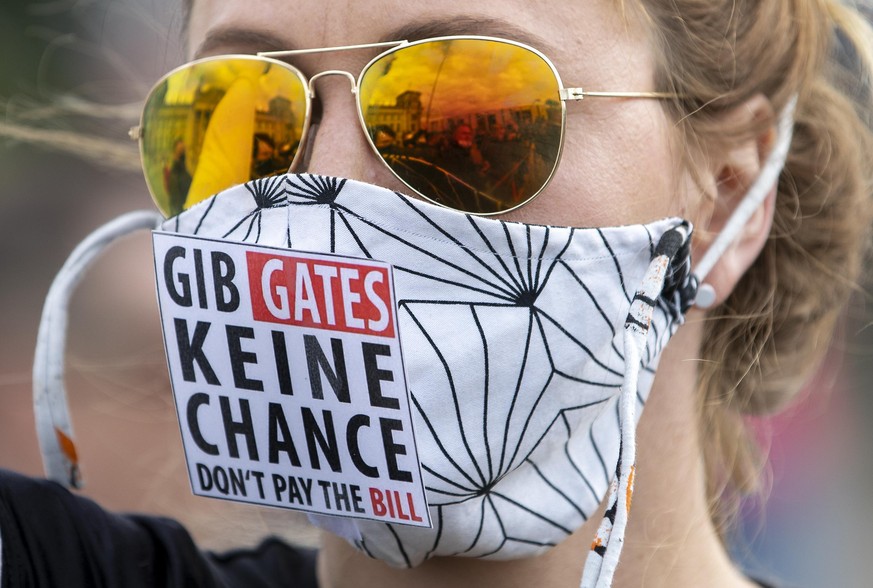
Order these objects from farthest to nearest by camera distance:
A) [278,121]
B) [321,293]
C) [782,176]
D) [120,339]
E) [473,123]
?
[120,339], [782,176], [278,121], [473,123], [321,293]

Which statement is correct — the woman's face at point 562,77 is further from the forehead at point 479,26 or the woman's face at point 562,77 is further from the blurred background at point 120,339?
the blurred background at point 120,339

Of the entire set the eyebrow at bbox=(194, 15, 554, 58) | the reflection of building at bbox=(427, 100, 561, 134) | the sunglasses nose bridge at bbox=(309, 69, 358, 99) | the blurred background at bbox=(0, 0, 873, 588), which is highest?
the eyebrow at bbox=(194, 15, 554, 58)

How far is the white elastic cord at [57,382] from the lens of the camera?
175 centimetres

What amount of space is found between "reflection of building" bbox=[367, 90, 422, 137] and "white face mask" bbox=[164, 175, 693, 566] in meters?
0.15

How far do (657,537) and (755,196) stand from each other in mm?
644

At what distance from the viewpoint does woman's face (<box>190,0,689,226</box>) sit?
1.59 m

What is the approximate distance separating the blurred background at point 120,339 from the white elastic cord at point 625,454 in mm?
659

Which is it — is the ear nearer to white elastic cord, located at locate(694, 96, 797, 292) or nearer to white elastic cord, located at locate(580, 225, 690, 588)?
white elastic cord, located at locate(694, 96, 797, 292)

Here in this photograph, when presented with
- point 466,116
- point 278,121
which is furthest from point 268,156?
point 466,116

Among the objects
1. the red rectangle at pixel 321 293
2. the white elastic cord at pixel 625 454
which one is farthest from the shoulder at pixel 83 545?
the white elastic cord at pixel 625 454

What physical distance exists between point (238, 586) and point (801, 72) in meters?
1.45

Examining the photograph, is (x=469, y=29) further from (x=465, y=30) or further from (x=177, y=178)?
(x=177, y=178)

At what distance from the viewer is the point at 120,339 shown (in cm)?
302

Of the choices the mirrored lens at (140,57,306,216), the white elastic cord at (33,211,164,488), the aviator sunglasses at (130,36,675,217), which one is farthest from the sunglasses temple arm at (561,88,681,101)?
the white elastic cord at (33,211,164,488)
